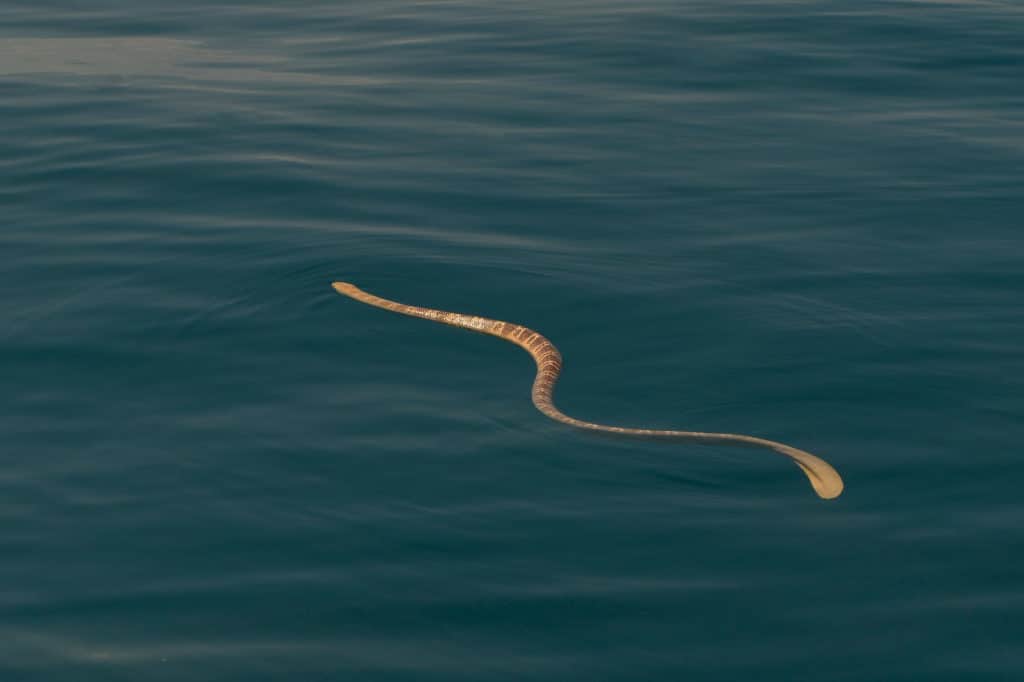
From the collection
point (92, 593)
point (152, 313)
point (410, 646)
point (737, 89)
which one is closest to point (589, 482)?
point (410, 646)

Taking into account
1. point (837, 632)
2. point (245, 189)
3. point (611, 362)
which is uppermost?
point (245, 189)

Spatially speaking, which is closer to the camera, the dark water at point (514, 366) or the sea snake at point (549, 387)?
the dark water at point (514, 366)

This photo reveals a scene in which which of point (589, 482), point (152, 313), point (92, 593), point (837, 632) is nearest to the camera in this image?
point (837, 632)

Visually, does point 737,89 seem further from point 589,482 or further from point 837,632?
point 837,632

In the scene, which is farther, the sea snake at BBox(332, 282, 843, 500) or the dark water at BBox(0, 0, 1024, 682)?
the sea snake at BBox(332, 282, 843, 500)
